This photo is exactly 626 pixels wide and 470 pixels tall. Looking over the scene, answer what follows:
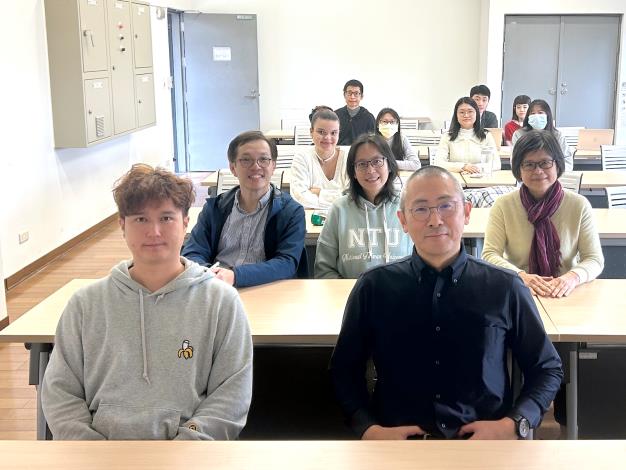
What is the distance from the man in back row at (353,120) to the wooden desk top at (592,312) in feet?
16.3

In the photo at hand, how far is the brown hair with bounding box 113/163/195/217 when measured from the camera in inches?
77.4

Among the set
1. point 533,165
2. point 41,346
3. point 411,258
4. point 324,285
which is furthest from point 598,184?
point 41,346

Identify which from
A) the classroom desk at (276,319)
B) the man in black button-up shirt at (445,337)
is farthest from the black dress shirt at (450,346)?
the classroom desk at (276,319)

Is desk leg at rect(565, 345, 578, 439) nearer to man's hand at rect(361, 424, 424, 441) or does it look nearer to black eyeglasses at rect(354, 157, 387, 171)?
man's hand at rect(361, 424, 424, 441)

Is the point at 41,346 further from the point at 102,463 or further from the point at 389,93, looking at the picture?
the point at 389,93

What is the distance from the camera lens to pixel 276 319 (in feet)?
8.44

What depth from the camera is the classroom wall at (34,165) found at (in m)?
5.57

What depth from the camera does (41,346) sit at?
249 cm

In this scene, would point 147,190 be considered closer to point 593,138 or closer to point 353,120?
point 353,120

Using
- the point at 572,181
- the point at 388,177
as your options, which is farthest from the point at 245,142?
the point at 572,181

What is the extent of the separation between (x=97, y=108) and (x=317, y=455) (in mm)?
5741

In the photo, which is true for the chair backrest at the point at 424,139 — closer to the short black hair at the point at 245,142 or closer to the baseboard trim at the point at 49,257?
the baseboard trim at the point at 49,257

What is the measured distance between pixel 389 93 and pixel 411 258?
9403 millimetres

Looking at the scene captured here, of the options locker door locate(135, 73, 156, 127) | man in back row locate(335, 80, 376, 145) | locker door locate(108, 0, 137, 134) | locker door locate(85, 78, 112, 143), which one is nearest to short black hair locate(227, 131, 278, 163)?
locker door locate(85, 78, 112, 143)
